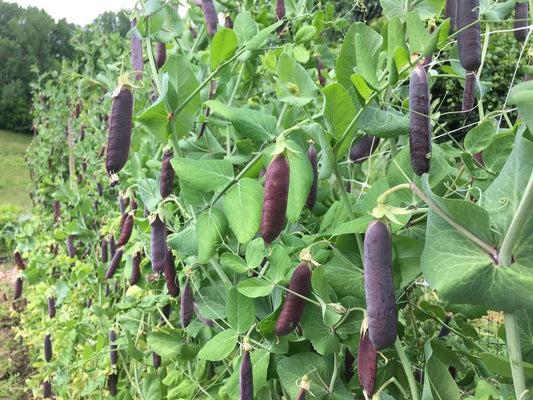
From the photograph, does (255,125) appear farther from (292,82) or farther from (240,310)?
(240,310)

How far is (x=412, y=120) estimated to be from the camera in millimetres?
618

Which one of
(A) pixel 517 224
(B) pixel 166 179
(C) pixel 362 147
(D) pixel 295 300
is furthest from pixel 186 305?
(A) pixel 517 224

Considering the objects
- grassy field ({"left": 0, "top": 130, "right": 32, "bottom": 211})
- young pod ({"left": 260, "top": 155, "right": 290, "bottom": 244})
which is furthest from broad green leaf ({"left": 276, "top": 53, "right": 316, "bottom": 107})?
grassy field ({"left": 0, "top": 130, "right": 32, "bottom": 211})

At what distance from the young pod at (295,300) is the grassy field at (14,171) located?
320 inches

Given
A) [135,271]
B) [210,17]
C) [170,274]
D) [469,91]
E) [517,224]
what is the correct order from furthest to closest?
[135,271] < [210,17] < [170,274] < [469,91] < [517,224]

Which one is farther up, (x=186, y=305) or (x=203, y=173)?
(x=203, y=173)

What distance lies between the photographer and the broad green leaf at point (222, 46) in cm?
99

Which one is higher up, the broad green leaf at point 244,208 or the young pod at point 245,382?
the broad green leaf at point 244,208

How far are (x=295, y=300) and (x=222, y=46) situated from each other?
575 mm

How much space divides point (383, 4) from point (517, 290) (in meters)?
0.57

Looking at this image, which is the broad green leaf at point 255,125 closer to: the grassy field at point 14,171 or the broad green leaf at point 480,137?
the broad green leaf at point 480,137

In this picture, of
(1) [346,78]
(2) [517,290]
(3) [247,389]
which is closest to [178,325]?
(3) [247,389]

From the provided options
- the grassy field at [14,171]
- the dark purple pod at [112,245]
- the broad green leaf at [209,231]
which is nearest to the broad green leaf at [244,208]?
the broad green leaf at [209,231]

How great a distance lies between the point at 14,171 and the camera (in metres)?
13.2
